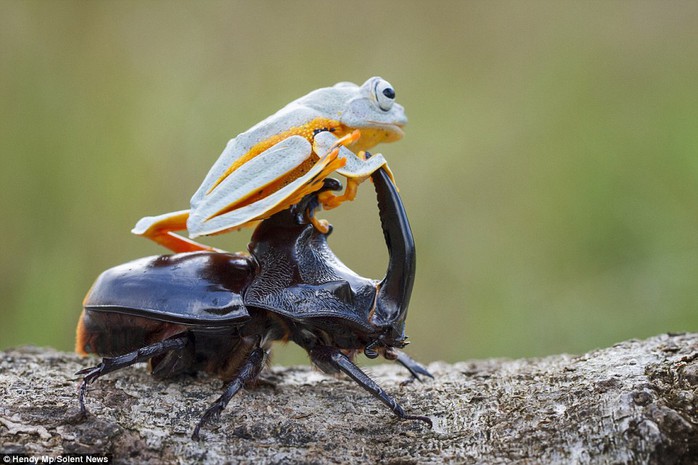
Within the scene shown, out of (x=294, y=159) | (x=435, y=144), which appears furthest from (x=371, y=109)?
(x=435, y=144)

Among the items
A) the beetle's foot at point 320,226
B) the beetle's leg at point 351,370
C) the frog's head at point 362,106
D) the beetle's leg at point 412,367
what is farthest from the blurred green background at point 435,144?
the frog's head at point 362,106

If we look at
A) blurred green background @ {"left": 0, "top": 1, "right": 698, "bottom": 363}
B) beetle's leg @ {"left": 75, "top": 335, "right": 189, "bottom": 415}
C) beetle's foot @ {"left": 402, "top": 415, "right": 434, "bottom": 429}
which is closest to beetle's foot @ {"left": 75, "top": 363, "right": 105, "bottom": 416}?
beetle's leg @ {"left": 75, "top": 335, "right": 189, "bottom": 415}

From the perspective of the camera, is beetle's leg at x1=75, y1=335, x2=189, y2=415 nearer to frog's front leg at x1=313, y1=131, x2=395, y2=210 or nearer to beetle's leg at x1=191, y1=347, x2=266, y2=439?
beetle's leg at x1=191, y1=347, x2=266, y2=439

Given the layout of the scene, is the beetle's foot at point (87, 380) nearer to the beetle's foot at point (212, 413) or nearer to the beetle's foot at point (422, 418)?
the beetle's foot at point (212, 413)

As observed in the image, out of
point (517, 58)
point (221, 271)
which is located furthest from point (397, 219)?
point (517, 58)

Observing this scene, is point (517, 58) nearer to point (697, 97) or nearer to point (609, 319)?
point (697, 97)

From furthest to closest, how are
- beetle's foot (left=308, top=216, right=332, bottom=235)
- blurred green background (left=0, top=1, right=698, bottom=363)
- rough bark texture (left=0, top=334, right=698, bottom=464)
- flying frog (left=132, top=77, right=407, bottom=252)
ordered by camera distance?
blurred green background (left=0, top=1, right=698, bottom=363) < beetle's foot (left=308, top=216, right=332, bottom=235) < flying frog (left=132, top=77, right=407, bottom=252) < rough bark texture (left=0, top=334, right=698, bottom=464)
